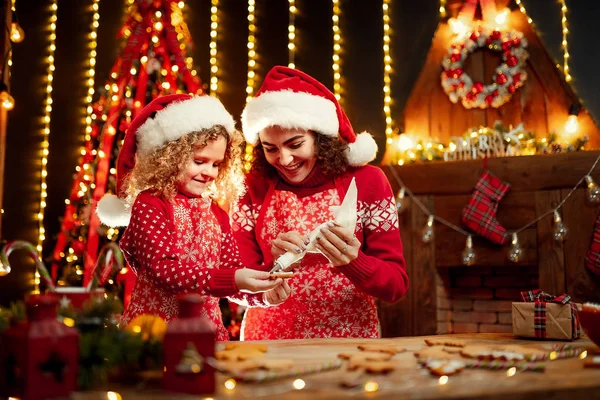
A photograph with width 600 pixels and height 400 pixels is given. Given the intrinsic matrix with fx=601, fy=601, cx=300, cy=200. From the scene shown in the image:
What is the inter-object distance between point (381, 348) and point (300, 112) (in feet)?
2.94

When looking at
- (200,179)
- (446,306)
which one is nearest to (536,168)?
(446,306)

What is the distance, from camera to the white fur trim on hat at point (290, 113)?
1909 mm

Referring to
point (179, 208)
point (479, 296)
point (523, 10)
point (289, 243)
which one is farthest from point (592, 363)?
point (523, 10)

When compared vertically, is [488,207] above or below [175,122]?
below

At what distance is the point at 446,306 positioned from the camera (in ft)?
13.3

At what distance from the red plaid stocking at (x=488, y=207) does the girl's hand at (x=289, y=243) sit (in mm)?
2198

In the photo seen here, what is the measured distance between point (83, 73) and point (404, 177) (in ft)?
8.37

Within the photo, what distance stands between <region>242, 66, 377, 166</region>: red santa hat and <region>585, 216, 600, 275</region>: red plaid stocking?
2089 mm

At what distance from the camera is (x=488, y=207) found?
3.71 m

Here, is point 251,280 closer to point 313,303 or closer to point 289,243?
point 289,243

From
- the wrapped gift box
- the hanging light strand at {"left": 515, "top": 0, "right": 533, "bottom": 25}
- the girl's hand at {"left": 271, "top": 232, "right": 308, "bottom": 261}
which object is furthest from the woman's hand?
the hanging light strand at {"left": 515, "top": 0, "right": 533, "bottom": 25}

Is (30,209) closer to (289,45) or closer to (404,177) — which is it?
(289,45)

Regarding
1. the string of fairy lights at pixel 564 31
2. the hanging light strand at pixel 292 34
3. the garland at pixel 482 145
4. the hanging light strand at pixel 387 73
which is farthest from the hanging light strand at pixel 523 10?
the hanging light strand at pixel 292 34

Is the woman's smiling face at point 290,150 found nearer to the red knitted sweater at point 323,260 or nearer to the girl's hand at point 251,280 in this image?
the red knitted sweater at point 323,260
